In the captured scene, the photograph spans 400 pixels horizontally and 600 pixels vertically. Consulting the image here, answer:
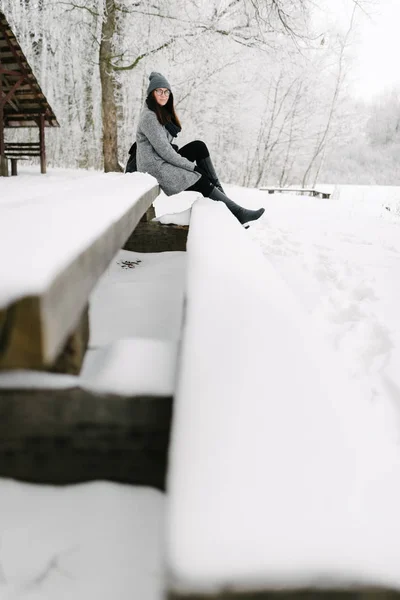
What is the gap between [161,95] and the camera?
10.9 ft

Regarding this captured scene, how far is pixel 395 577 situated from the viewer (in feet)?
1.49

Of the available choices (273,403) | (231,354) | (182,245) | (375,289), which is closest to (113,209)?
(231,354)

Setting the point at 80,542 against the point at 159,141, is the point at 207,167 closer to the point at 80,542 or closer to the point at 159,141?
the point at 159,141

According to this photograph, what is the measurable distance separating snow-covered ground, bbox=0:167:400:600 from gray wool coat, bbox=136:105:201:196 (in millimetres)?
733

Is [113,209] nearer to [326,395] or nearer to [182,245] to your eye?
[326,395]

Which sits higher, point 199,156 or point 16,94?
point 16,94

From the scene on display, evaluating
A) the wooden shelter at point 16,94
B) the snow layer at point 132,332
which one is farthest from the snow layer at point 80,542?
the wooden shelter at point 16,94

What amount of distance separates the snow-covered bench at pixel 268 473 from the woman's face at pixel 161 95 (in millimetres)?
2908

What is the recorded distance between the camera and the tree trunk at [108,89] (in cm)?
926

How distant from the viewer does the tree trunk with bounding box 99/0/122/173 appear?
30.4ft

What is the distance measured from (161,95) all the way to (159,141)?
1.25ft

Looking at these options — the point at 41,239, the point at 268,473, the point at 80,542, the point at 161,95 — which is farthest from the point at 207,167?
the point at 268,473

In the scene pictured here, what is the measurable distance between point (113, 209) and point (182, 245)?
2.02m

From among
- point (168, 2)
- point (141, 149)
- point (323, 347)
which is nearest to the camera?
point (323, 347)
